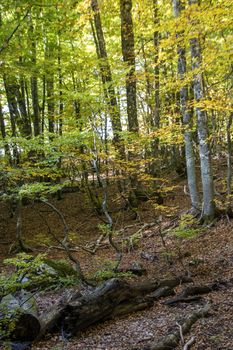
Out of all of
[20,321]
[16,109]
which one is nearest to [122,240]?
[20,321]

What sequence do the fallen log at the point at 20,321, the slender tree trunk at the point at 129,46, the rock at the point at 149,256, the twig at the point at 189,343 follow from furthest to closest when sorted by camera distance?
1. the slender tree trunk at the point at 129,46
2. the rock at the point at 149,256
3. the fallen log at the point at 20,321
4. the twig at the point at 189,343

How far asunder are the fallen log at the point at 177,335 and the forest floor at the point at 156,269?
8cm

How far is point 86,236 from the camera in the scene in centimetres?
1252

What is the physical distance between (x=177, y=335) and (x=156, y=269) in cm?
353

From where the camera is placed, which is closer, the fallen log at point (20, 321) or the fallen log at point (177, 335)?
the fallen log at point (177, 335)

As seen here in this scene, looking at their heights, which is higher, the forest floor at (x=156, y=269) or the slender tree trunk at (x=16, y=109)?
the slender tree trunk at (x=16, y=109)

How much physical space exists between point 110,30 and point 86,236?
36.9 feet

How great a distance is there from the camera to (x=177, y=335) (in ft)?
13.4

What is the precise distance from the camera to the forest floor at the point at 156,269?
4.27m

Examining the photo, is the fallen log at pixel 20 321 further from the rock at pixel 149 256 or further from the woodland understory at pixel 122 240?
the rock at pixel 149 256

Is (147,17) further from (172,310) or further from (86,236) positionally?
(172,310)

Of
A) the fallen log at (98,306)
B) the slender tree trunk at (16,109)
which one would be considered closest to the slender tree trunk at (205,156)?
the fallen log at (98,306)

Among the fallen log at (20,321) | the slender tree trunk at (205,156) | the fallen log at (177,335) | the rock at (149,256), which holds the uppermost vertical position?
the slender tree trunk at (205,156)

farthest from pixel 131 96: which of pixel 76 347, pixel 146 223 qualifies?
pixel 76 347
